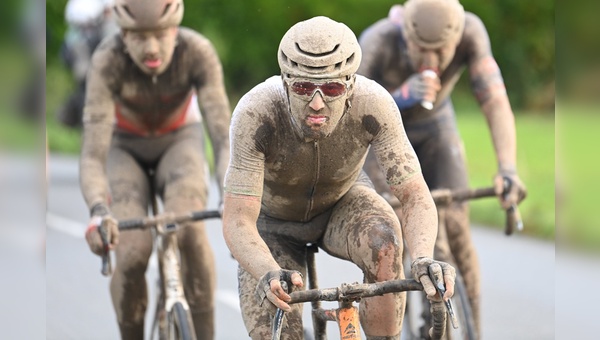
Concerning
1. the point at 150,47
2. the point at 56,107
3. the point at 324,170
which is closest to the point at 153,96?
the point at 150,47

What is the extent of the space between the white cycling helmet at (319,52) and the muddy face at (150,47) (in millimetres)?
2582

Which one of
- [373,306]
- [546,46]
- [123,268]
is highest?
[546,46]

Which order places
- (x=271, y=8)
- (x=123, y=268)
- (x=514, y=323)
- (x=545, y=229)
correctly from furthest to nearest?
(x=271, y=8) → (x=545, y=229) → (x=514, y=323) → (x=123, y=268)

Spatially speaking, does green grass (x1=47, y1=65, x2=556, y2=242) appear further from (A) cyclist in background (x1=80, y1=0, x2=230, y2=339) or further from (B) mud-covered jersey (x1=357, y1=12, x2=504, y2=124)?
(A) cyclist in background (x1=80, y1=0, x2=230, y2=339)

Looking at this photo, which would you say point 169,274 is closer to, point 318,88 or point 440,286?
point 318,88

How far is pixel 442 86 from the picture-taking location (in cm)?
988

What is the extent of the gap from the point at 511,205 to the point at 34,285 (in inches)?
165

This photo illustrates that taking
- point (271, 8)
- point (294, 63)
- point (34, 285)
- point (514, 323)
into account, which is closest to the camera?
point (34, 285)

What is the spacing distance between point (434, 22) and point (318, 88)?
294 cm

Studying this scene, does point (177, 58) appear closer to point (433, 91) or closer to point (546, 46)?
point (433, 91)

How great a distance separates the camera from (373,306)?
6.73 meters

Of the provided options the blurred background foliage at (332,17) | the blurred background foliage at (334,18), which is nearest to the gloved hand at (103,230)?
the blurred background foliage at (334,18)

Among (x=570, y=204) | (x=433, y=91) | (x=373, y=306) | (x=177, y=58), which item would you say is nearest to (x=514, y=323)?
(x=433, y=91)

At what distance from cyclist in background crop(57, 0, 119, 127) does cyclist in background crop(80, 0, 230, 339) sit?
7.90 metres
